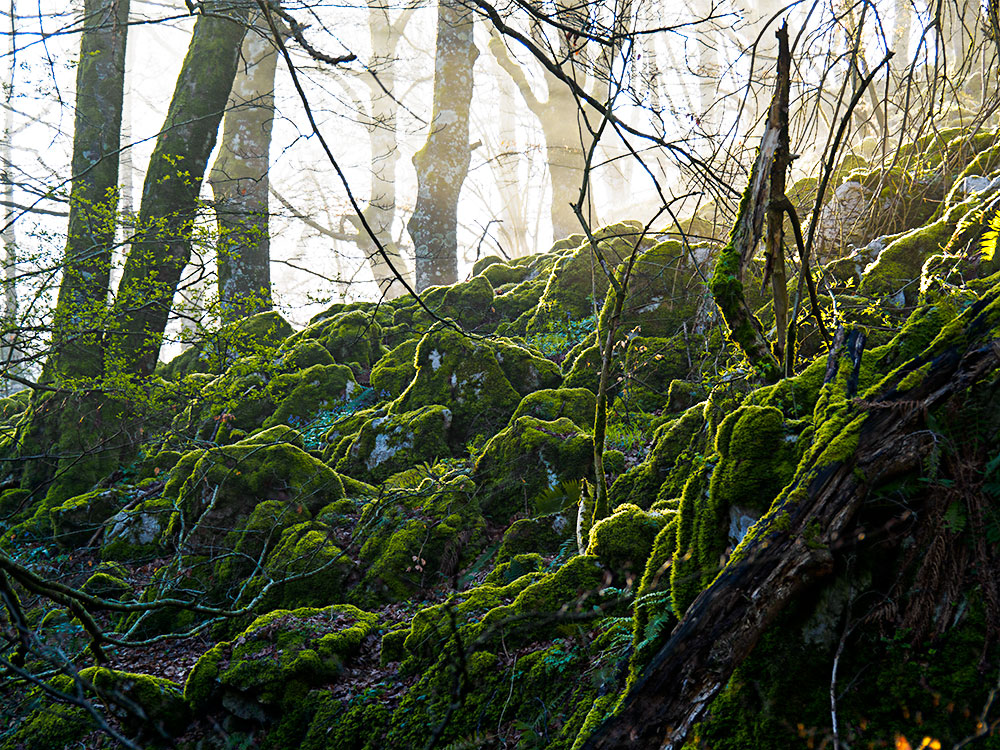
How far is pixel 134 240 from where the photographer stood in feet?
20.1

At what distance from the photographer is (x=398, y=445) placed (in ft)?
22.7

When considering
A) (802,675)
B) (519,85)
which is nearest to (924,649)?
(802,675)

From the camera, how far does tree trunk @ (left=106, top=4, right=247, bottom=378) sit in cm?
719

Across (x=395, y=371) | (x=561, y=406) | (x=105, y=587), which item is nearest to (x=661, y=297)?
(x=561, y=406)

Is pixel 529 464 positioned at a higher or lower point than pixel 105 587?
higher

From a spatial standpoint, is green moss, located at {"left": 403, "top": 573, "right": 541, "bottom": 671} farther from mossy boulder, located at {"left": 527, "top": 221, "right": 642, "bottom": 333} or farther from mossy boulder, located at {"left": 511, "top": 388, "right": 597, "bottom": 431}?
mossy boulder, located at {"left": 527, "top": 221, "right": 642, "bottom": 333}

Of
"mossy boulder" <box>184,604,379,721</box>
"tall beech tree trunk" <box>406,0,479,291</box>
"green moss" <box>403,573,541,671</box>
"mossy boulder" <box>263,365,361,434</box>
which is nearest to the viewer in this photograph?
"green moss" <box>403,573,541,671</box>

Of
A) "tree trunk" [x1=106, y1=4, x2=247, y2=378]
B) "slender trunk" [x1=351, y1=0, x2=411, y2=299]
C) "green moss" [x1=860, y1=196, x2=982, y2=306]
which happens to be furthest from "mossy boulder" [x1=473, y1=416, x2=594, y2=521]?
"slender trunk" [x1=351, y1=0, x2=411, y2=299]

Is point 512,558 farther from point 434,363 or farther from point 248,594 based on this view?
point 434,363

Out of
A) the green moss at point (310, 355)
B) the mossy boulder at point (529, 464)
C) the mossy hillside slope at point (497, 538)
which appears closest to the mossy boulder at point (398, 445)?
the mossy hillside slope at point (497, 538)

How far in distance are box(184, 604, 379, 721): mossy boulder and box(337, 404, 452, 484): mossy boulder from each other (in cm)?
235

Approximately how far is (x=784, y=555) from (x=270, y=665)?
350 centimetres

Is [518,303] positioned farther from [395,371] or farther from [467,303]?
[395,371]

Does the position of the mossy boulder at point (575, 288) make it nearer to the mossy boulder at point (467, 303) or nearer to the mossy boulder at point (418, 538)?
the mossy boulder at point (467, 303)
